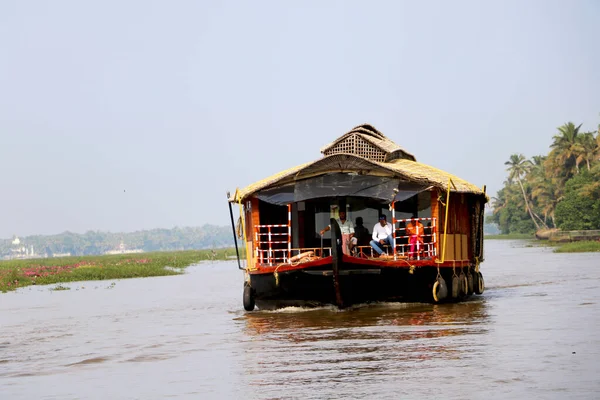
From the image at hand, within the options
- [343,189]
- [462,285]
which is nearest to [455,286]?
[462,285]

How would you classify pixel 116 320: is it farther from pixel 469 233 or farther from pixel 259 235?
pixel 469 233

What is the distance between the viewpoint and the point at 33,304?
71.3ft

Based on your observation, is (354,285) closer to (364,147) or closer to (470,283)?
(470,283)

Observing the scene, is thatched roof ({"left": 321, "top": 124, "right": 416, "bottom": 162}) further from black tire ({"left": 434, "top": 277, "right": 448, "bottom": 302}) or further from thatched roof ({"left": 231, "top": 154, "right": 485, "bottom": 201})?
black tire ({"left": 434, "top": 277, "right": 448, "bottom": 302})

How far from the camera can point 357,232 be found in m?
16.8

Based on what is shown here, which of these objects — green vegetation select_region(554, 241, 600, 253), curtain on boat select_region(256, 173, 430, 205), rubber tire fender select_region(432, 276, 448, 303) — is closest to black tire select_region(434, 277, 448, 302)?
rubber tire fender select_region(432, 276, 448, 303)

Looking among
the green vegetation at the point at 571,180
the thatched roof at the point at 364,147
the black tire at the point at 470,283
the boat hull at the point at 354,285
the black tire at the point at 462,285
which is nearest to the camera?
the boat hull at the point at 354,285

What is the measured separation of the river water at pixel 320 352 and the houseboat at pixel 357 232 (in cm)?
36

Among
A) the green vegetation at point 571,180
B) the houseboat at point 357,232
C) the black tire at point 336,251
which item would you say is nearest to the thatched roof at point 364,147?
the houseboat at point 357,232

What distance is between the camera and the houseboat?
45.9 feet

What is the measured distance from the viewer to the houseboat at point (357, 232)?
14.0 metres

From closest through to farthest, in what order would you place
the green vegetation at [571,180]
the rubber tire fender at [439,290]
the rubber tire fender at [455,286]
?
the rubber tire fender at [439,290] → the rubber tire fender at [455,286] → the green vegetation at [571,180]

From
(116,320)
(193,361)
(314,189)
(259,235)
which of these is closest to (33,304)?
(116,320)

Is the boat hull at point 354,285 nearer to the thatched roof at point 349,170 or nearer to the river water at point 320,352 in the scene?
the river water at point 320,352
